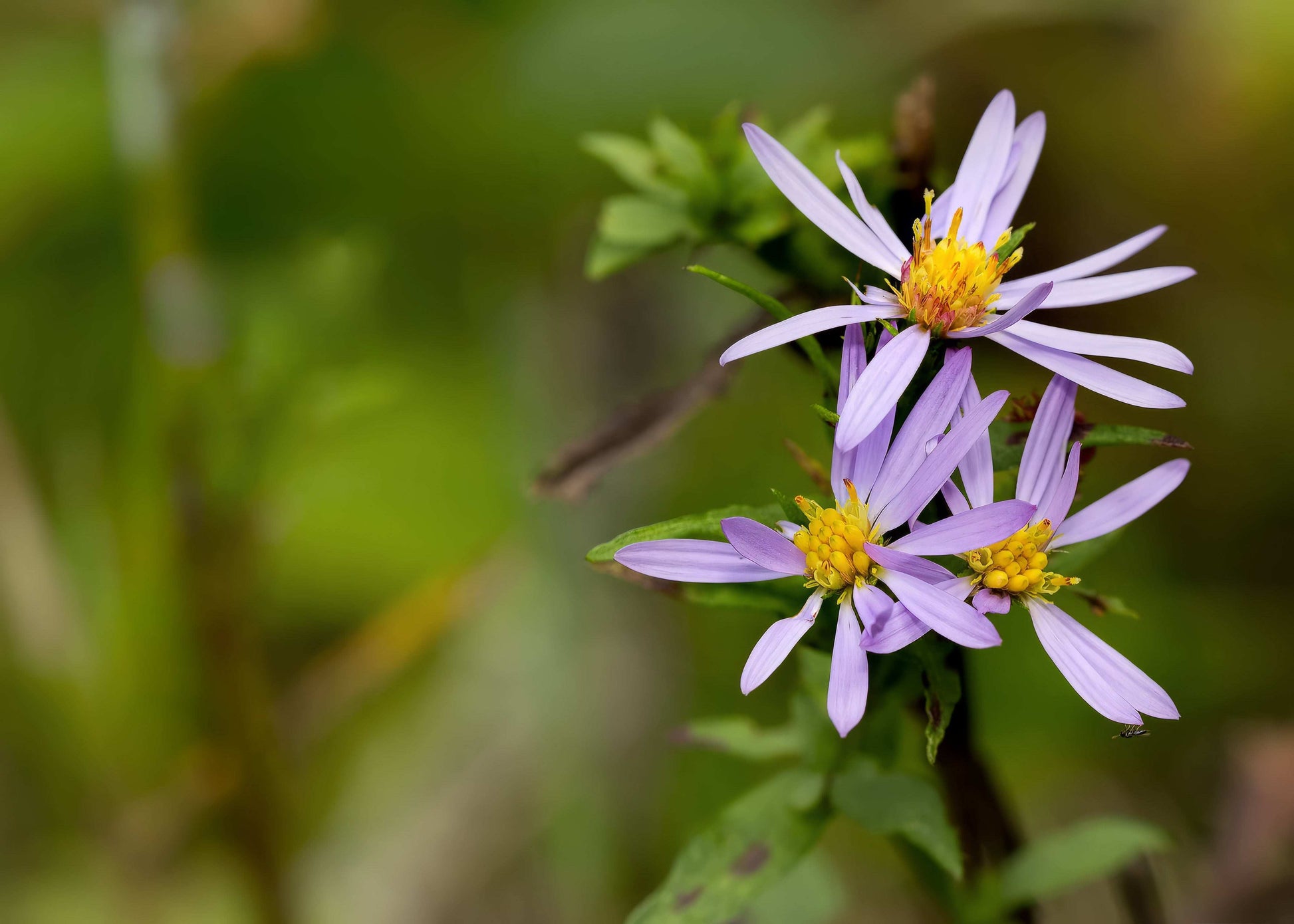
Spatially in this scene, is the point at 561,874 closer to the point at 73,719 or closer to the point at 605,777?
the point at 605,777

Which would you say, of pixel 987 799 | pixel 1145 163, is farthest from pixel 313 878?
pixel 1145 163

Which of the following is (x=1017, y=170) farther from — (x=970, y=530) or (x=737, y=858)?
(x=737, y=858)

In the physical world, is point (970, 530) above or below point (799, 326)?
below

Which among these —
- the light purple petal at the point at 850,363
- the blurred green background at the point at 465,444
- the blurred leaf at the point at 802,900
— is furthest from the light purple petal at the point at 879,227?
the blurred green background at the point at 465,444

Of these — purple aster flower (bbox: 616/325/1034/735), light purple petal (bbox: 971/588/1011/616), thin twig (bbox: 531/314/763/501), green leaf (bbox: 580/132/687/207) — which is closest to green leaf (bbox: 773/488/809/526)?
purple aster flower (bbox: 616/325/1034/735)

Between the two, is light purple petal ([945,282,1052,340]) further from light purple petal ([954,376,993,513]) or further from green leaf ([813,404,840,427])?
green leaf ([813,404,840,427])

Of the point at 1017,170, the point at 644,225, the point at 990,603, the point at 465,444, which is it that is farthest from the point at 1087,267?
the point at 465,444
